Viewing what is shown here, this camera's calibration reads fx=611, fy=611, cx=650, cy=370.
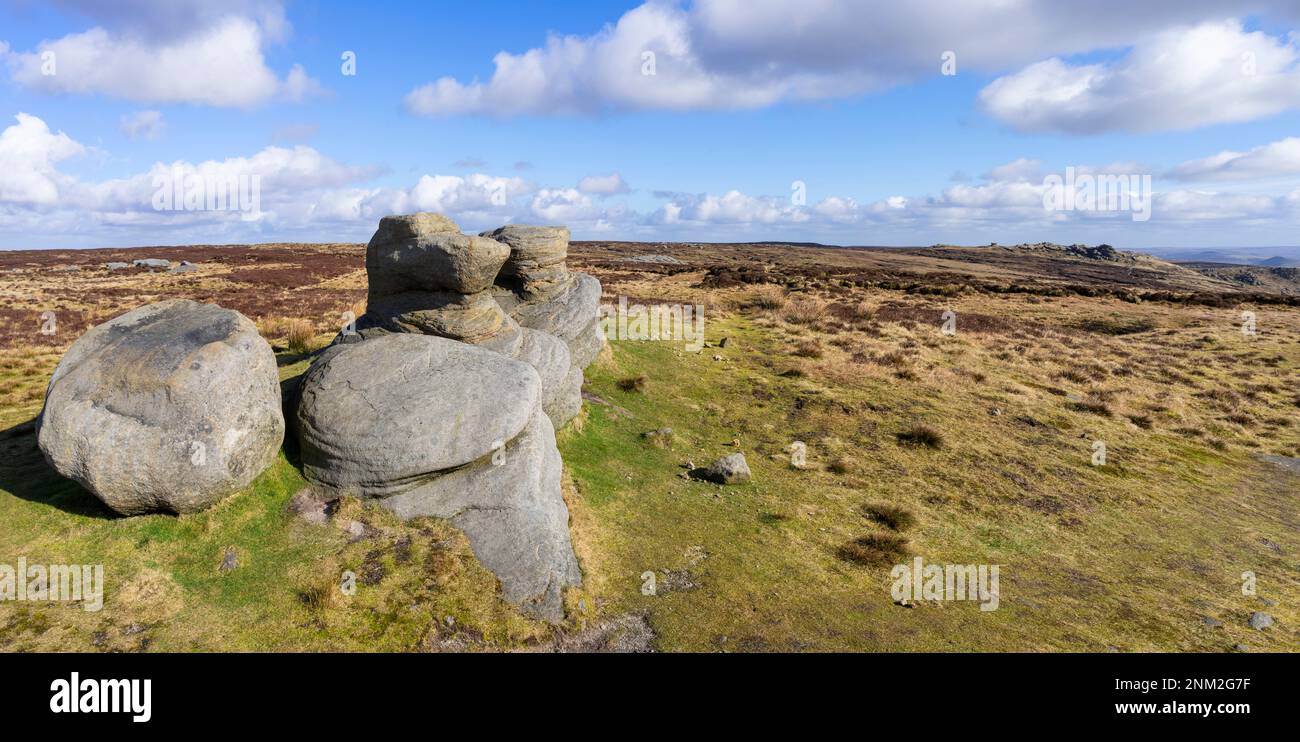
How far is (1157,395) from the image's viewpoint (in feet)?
99.8

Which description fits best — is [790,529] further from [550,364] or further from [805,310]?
[805,310]

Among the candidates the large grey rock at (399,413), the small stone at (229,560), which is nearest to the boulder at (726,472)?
the large grey rock at (399,413)

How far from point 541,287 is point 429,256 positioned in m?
6.54

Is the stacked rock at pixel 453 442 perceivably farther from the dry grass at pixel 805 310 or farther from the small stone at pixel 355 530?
the dry grass at pixel 805 310

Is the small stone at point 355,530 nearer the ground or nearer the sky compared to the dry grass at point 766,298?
nearer the ground

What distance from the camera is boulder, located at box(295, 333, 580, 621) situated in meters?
12.6

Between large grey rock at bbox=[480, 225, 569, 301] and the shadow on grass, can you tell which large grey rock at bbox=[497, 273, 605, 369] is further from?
the shadow on grass

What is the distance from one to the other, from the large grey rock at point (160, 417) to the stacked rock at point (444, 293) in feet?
16.2

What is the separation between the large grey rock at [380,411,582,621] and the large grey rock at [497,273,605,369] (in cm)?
832

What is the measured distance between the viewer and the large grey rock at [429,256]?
16125 millimetres

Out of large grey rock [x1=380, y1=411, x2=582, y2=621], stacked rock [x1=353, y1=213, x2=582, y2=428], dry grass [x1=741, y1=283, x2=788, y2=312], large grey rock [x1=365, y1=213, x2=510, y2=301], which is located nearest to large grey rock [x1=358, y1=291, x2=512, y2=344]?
stacked rock [x1=353, y1=213, x2=582, y2=428]
